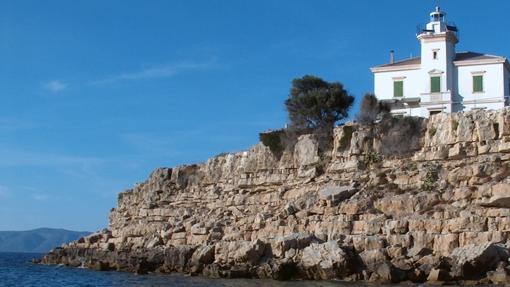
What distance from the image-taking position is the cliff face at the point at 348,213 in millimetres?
29328

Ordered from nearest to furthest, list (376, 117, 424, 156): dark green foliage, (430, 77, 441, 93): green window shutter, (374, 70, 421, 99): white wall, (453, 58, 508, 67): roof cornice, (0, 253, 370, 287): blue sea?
(0, 253, 370, 287): blue sea < (376, 117, 424, 156): dark green foliage < (453, 58, 508, 67): roof cornice < (430, 77, 441, 93): green window shutter < (374, 70, 421, 99): white wall

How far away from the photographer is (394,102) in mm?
41719

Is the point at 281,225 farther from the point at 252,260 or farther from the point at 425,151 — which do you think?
the point at 425,151

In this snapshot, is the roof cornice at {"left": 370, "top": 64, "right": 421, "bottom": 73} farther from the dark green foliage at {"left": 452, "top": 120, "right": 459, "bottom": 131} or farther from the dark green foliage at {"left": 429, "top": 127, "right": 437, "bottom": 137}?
the dark green foliage at {"left": 452, "top": 120, "right": 459, "bottom": 131}

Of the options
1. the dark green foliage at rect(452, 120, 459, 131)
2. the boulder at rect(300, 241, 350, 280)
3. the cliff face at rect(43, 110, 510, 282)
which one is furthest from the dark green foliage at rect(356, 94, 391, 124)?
the boulder at rect(300, 241, 350, 280)

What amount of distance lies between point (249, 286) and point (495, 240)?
9.94 meters

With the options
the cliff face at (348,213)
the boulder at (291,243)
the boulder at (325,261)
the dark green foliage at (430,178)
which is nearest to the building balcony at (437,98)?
the cliff face at (348,213)

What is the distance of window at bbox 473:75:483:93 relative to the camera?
4066 centimetres

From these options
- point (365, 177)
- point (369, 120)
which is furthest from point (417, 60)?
point (365, 177)

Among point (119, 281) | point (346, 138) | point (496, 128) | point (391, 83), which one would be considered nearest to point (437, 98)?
point (391, 83)

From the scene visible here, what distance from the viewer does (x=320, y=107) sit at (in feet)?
141

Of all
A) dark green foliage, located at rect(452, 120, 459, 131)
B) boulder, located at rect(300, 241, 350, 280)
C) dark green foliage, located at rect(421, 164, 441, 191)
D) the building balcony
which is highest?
the building balcony

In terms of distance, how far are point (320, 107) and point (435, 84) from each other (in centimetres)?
673

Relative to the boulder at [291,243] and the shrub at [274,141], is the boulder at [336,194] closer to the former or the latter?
the boulder at [291,243]
